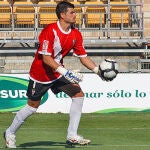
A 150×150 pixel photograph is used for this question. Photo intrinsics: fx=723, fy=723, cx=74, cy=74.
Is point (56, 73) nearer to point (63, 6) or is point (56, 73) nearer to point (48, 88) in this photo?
point (48, 88)

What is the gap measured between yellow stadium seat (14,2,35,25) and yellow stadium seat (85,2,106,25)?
5.63 feet

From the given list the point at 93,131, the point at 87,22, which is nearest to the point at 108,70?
the point at 93,131

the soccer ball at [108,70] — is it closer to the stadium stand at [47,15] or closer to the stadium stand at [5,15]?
the stadium stand at [47,15]

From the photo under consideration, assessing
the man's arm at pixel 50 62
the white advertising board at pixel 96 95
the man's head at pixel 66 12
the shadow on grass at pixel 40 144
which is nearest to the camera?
the man's arm at pixel 50 62

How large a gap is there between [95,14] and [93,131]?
922cm

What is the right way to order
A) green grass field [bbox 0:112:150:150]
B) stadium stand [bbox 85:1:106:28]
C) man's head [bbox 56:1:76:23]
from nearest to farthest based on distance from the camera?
man's head [bbox 56:1:76:23], green grass field [bbox 0:112:150:150], stadium stand [bbox 85:1:106:28]

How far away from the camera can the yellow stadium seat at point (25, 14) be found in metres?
22.2

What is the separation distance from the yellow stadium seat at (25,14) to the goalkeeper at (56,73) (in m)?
11.6

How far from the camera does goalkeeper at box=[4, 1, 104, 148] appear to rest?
34.0 feet

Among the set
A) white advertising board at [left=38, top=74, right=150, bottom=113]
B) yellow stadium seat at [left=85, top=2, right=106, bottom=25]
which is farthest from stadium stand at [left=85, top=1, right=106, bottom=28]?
white advertising board at [left=38, top=74, right=150, bottom=113]

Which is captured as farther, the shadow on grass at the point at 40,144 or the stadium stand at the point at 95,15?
the stadium stand at the point at 95,15

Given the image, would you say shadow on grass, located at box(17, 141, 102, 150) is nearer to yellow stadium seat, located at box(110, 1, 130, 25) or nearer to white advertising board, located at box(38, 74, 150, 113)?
white advertising board, located at box(38, 74, 150, 113)

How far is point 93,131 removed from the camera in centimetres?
1355

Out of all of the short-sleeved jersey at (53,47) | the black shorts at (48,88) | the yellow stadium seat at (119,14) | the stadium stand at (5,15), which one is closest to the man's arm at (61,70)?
the short-sleeved jersey at (53,47)
